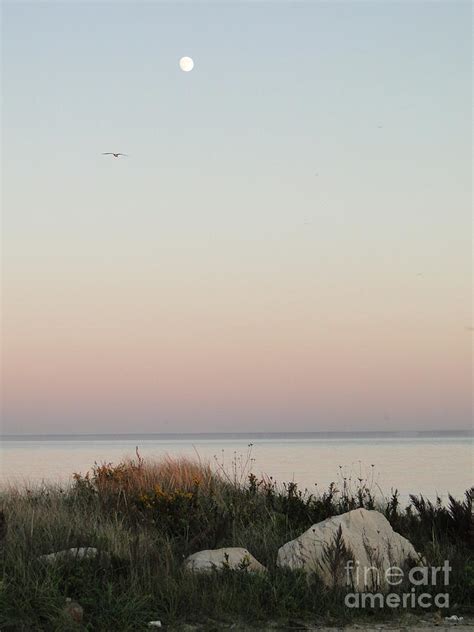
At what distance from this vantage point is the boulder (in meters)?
9.08

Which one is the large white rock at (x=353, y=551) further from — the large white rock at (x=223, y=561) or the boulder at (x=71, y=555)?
the boulder at (x=71, y=555)

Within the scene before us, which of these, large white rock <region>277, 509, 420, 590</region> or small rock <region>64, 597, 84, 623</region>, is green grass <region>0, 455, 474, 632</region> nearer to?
small rock <region>64, 597, 84, 623</region>

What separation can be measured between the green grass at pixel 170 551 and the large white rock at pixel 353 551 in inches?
9.5

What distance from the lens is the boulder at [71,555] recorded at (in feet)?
29.8

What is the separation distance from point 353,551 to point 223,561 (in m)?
1.48

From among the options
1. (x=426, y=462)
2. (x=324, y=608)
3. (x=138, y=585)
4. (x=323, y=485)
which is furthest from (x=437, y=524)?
(x=426, y=462)

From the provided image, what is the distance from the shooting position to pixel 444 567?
9.37 meters

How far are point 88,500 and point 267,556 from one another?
4823mm

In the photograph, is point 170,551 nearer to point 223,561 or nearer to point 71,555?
point 223,561

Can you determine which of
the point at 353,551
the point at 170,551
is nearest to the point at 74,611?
the point at 170,551

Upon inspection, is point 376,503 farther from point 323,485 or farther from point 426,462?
point 426,462

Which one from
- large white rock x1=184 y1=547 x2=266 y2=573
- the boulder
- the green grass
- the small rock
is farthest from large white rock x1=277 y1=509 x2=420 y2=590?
the small rock

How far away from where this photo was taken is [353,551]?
31.0 feet

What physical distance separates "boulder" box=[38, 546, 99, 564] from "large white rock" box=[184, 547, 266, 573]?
106 centimetres
